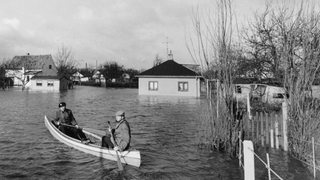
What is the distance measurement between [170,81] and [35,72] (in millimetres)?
48680

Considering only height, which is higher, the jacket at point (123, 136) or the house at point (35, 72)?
the house at point (35, 72)

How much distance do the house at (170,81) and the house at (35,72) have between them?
23895mm

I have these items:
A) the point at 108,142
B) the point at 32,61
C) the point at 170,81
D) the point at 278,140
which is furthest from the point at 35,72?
the point at 278,140

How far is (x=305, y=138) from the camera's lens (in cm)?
781

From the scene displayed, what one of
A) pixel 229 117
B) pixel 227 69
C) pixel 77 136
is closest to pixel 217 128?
pixel 229 117

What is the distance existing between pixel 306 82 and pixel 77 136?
323 inches

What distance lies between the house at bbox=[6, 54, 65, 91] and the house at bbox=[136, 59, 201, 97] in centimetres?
2389

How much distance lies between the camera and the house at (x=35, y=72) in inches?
2201

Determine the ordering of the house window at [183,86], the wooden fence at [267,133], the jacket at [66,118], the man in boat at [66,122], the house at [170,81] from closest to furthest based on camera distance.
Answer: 1. the wooden fence at [267,133]
2. the man in boat at [66,122]
3. the jacket at [66,118]
4. the house at [170,81]
5. the house window at [183,86]

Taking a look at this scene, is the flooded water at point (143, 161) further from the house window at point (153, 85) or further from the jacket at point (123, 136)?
the house window at point (153, 85)

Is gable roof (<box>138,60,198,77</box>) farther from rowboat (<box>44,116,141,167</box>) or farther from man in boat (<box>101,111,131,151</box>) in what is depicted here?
man in boat (<box>101,111,131,151</box>)

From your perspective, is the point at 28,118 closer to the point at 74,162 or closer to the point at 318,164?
the point at 74,162

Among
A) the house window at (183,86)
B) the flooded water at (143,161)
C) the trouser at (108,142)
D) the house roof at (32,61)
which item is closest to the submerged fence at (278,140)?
the flooded water at (143,161)

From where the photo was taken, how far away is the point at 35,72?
73438mm
